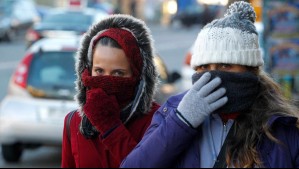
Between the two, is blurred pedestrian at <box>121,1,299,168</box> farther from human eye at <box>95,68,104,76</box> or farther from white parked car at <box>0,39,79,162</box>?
white parked car at <box>0,39,79,162</box>

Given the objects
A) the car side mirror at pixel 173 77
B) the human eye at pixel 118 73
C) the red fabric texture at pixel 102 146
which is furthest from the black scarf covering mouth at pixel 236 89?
the car side mirror at pixel 173 77

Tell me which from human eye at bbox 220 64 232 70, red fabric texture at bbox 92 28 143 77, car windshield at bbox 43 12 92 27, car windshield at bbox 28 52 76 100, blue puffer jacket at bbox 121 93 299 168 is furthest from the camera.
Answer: car windshield at bbox 43 12 92 27

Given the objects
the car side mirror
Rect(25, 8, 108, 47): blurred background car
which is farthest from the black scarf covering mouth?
Rect(25, 8, 108, 47): blurred background car

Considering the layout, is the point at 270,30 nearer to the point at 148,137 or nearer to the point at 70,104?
the point at 70,104

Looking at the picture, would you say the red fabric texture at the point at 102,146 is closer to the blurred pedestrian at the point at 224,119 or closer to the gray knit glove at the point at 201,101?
the blurred pedestrian at the point at 224,119

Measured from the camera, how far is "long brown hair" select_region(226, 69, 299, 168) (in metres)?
2.55

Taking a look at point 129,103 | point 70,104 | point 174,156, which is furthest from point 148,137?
point 70,104

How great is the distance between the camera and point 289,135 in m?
2.66

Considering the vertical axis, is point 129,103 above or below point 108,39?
below

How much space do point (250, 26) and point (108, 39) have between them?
0.80 meters

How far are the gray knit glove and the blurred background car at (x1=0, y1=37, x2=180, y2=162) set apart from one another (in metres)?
6.27

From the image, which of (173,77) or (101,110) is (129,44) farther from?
(173,77)

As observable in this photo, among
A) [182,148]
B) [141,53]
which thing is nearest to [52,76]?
[141,53]

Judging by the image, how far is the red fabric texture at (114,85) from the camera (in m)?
3.37
